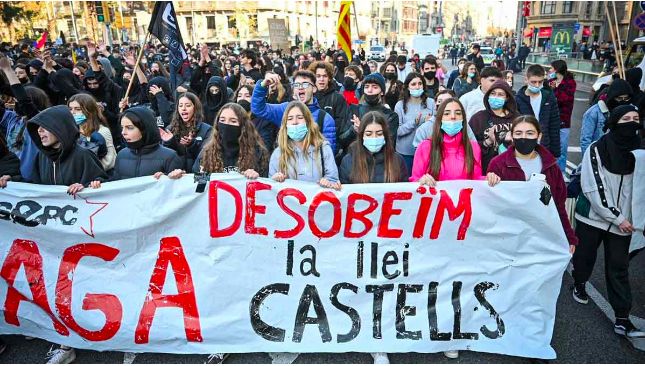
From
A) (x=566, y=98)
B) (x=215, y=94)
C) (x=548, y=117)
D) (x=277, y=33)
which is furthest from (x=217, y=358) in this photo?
(x=277, y=33)

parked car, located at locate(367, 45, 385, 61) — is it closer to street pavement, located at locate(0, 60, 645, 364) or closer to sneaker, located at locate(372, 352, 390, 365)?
street pavement, located at locate(0, 60, 645, 364)

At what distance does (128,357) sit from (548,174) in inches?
132

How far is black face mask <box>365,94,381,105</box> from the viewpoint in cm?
518

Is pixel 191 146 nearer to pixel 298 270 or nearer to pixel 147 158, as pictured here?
pixel 147 158

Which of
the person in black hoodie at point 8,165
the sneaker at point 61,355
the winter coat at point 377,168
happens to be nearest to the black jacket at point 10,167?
the person in black hoodie at point 8,165

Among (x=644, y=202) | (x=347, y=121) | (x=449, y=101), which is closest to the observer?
(x=644, y=202)

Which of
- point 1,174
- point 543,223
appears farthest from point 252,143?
point 543,223

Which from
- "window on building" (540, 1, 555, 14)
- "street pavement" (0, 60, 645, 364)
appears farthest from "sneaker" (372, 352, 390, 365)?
"window on building" (540, 1, 555, 14)

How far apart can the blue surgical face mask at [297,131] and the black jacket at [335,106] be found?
58.6 inches

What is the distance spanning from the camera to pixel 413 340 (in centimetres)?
328

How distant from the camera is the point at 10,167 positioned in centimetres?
396

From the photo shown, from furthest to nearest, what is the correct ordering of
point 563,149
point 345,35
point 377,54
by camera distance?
point 377,54, point 345,35, point 563,149

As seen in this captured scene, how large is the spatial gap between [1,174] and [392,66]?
5.94 metres

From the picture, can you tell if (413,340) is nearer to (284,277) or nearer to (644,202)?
(284,277)
